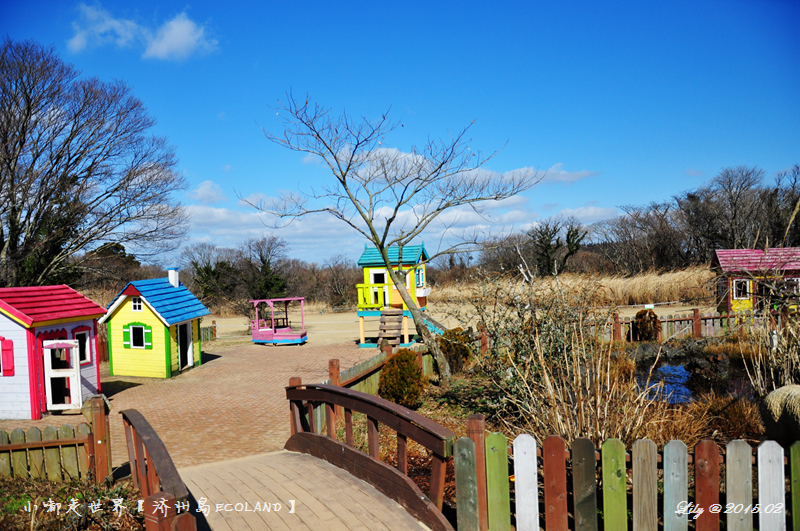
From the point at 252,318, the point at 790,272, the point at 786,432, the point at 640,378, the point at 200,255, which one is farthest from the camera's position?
the point at 200,255

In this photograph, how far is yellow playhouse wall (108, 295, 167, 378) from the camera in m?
16.4

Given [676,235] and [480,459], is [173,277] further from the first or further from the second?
[676,235]

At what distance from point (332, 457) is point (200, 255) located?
51.0 meters

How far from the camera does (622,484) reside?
3980mm

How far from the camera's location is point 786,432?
5918 mm

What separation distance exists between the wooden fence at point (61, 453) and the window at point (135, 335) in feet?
35.2

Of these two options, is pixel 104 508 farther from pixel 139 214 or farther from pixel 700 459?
pixel 139 214

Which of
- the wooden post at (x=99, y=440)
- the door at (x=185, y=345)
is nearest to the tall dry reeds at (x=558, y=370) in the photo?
the wooden post at (x=99, y=440)

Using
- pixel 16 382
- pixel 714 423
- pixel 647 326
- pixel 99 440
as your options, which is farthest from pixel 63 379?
pixel 647 326

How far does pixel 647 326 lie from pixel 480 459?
15689 millimetres

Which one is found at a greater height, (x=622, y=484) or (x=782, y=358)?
(x=782, y=358)

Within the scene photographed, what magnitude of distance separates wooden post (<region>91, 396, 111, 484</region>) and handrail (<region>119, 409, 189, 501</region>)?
618 mm

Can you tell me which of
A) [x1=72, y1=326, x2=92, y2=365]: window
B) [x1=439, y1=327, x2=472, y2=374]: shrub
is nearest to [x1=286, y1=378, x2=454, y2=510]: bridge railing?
[x1=439, y1=327, x2=472, y2=374]: shrub

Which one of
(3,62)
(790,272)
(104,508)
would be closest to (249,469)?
(104,508)
